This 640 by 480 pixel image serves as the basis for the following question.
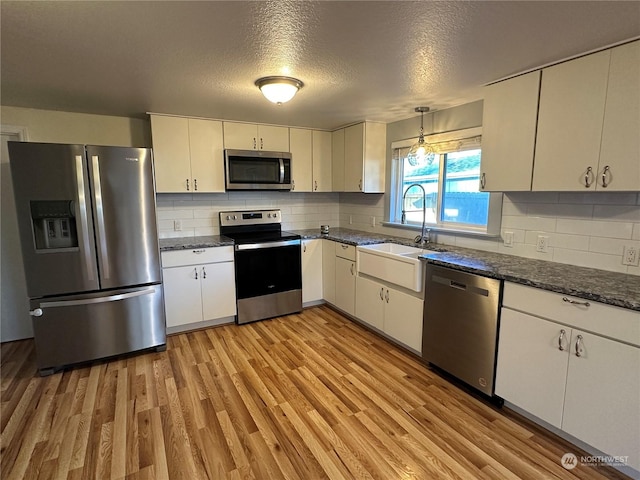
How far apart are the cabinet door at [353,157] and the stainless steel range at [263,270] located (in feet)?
3.04

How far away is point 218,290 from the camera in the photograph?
3367 mm

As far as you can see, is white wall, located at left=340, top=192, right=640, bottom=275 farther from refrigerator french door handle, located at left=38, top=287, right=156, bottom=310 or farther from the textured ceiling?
refrigerator french door handle, located at left=38, top=287, right=156, bottom=310

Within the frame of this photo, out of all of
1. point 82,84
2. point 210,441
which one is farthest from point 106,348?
point 82,84

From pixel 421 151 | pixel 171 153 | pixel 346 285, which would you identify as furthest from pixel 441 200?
pixel 171 153

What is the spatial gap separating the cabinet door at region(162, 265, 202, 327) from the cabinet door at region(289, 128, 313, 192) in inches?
62.3

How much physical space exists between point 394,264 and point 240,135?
87.0 inches

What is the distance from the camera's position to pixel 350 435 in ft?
6.33

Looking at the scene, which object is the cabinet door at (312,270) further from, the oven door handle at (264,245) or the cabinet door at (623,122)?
the cabinet door at (623,122)

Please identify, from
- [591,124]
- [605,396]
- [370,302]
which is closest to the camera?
[605,396]

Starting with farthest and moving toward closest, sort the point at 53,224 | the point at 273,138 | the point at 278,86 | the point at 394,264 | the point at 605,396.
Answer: the point at 273,138, the point at 394,264, the point at 53,224, the point at 278,86, the point at 605,396

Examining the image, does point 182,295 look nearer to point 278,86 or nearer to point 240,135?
point 240,135

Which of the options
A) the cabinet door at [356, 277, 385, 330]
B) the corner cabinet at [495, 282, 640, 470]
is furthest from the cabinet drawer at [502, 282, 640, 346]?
the cabinet door at [356, 277, 385, 330]

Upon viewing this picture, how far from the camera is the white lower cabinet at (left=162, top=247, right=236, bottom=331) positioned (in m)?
Answer: 3.14

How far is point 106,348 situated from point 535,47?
365cm
